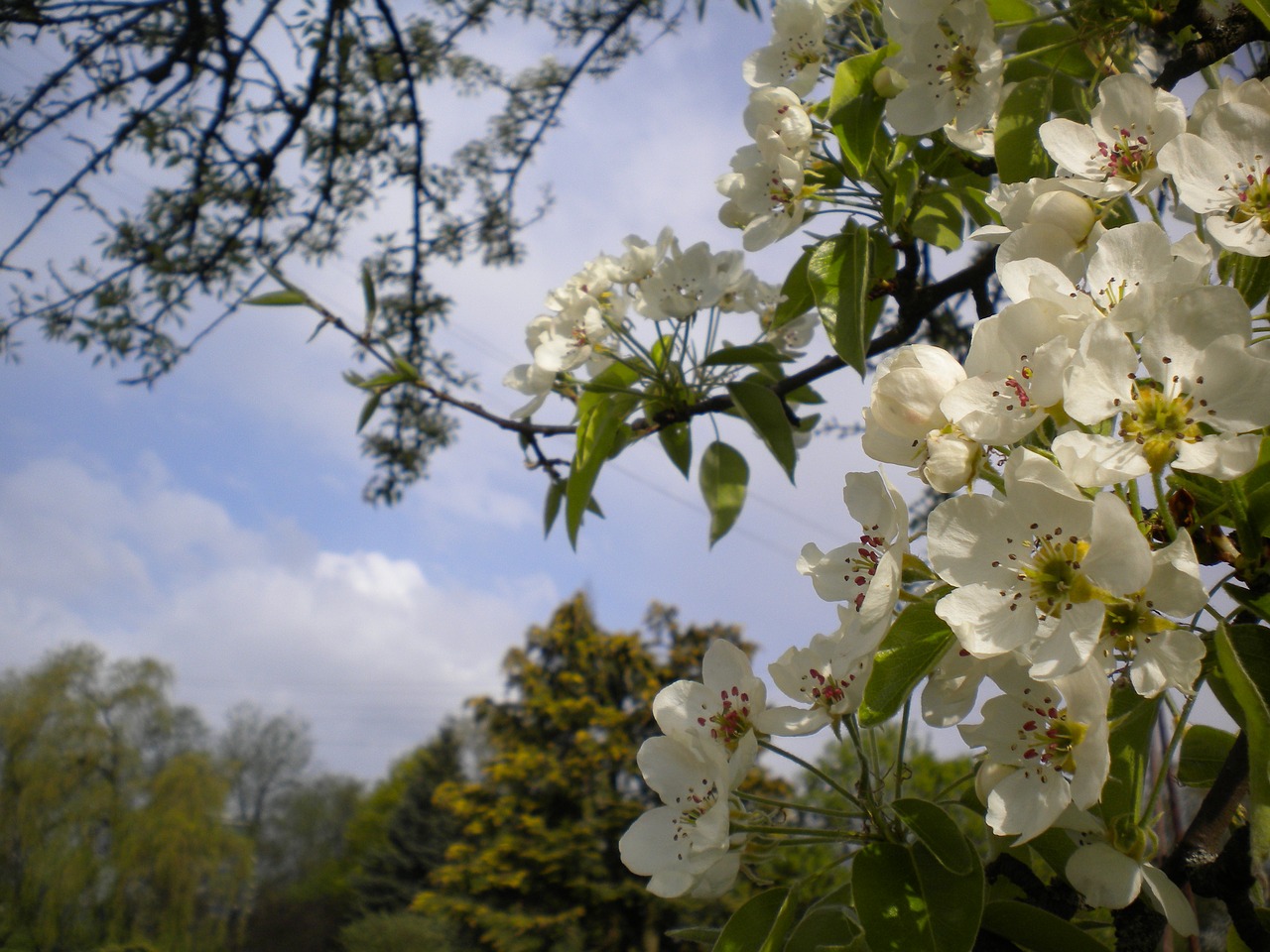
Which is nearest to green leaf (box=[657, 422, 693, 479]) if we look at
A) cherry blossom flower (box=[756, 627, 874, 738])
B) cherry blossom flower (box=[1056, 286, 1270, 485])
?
cherry blossom flower (box=[756, 627, 874, 738])

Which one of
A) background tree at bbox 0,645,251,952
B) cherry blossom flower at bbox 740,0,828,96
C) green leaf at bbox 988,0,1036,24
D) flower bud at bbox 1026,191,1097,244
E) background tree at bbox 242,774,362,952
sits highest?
cherry blossom flower at bbox 740,0,828,96

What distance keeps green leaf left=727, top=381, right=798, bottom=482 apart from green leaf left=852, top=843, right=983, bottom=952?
2.22ft

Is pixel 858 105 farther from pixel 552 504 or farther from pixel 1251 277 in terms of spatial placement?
pixel 552 504

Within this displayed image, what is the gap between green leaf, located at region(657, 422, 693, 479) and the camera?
1442 mm

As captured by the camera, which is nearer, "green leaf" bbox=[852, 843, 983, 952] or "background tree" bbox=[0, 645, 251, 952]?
"green leaf" bbox=[852, 843, 983, 952]

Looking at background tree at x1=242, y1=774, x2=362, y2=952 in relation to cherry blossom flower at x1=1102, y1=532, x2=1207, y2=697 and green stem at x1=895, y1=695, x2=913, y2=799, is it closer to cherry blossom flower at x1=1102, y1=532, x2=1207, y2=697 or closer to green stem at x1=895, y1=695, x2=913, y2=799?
green stem at x1=895, y1=695, x2=913, y2=799

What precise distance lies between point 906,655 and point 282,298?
1.32m

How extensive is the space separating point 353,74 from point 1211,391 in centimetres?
315

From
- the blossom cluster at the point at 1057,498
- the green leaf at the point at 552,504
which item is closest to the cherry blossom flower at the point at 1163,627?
the blossom cluster at the point at 1057,498

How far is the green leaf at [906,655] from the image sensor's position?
23.9 inches

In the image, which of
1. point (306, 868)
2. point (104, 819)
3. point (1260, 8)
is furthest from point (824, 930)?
point (306, 868)

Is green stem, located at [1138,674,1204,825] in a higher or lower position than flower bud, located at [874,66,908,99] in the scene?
→ lower

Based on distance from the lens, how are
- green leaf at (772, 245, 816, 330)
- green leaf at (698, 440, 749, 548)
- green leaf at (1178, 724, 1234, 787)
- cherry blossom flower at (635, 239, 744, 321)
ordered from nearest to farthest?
1. green leaf at (1178, 724, 1234, 787)
2. green leaf at (772, 245, 816, 330)
3. cherry blossom flower at (635, 239, 744, 321)
4. green leaf at (698, 440, 749, 548)

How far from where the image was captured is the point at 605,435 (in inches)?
52.9
